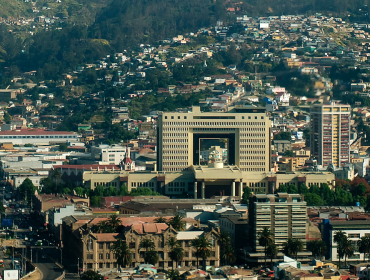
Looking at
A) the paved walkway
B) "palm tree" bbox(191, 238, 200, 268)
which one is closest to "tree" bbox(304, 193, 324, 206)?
"palm tree" bbox(191, 238, 200, 268)

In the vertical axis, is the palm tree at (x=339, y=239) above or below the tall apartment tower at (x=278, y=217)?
below

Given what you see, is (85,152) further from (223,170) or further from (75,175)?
(223,170)

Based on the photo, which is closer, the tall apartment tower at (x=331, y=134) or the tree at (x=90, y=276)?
the tree at (x=90, y=276)

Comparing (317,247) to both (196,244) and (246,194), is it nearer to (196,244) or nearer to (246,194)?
(196,244)

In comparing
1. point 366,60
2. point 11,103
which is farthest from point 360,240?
point 11,103

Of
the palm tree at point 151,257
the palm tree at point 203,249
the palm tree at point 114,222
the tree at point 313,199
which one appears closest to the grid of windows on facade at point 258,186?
the tree at point 313,199

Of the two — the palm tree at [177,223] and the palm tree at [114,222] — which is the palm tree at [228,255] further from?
the palm tree at [114,222]
